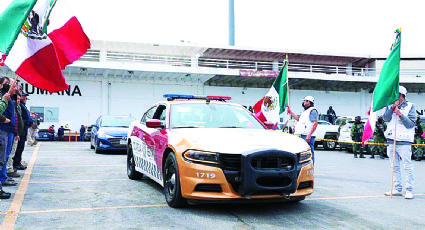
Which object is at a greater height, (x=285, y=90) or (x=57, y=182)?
(x=285, y=90)

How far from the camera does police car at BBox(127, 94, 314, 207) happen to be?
14.4 feet

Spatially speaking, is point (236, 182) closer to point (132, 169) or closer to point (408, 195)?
point (408, 195)

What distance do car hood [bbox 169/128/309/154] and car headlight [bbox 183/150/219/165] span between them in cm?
5

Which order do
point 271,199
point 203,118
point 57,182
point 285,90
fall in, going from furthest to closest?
point 285,90, point 57,182, point 203,118, point 271,199

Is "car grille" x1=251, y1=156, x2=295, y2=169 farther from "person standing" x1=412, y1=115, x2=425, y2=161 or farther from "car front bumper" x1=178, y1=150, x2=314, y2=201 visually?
"person standing" x1=412, y1=115, x2=425, y2=161

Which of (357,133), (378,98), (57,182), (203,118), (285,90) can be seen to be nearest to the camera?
(203,118)

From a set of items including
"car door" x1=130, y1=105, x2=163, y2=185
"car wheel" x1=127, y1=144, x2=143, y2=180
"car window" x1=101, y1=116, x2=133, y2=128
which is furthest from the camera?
"car window" x1=101, y1=116, x2=133, y2=128

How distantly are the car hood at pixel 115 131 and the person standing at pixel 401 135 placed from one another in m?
9.29

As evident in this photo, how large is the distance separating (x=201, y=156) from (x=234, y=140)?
17.9 inches

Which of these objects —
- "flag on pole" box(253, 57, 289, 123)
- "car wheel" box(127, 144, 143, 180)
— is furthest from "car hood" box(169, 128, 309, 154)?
"flag on pole" box(253, 57, 289, 123)

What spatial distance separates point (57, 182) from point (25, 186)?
2.02 ft

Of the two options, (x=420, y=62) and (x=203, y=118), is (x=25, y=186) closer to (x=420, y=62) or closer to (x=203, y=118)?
(x=203, y=118)

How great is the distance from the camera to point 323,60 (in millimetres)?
37406

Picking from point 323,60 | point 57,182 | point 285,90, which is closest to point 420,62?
point 323,60
